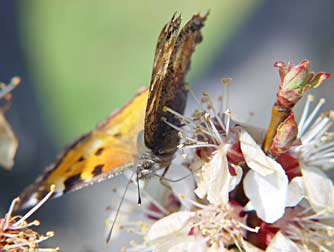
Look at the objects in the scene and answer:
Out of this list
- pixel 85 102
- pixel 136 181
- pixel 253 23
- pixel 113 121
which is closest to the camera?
pixel 136 181

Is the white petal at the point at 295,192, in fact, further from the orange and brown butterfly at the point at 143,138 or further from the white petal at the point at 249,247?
the orange and brown butterfly at the point at 143,138

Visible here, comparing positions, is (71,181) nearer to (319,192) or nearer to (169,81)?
(169,81)

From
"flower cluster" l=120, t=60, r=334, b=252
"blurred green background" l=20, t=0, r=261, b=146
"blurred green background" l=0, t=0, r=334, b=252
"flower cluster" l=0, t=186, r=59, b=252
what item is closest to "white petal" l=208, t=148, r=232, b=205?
"flower cluster" l=120, t=60, r=334, b=252

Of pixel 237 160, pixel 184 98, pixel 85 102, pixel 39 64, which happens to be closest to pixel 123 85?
pixel 85 102

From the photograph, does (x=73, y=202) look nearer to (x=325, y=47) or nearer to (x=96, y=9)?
(x=96, y=9)

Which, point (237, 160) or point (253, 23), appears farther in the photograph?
point (253, 23)

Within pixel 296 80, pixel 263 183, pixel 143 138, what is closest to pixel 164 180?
pixel 143 138

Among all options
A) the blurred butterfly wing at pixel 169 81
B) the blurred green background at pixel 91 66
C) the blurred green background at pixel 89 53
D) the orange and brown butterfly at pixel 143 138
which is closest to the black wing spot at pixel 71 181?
the orange and brown butterfly at pixel 143 138

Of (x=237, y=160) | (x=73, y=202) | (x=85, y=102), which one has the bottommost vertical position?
(x=73, y=202)

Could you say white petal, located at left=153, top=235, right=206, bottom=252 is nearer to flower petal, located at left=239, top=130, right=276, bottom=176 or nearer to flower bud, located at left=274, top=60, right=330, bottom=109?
flower petal, located at left=239, top=130, right=276, bottom=176
